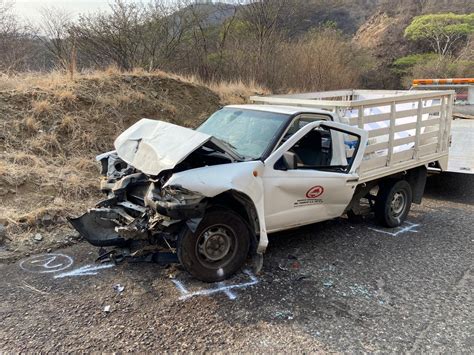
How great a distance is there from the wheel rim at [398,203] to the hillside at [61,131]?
15.3 feet

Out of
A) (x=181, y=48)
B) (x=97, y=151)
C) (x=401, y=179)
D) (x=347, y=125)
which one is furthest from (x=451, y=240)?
(x=181, y=48)

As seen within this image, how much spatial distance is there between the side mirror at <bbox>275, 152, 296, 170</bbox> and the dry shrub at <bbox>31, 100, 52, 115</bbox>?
595 centimetres

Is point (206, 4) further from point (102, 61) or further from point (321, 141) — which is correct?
point (321, 141)

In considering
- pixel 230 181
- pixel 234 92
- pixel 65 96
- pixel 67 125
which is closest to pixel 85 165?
pixel 67 125

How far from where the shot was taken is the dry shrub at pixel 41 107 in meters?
8.30

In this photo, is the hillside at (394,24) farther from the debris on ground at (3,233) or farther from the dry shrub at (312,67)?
the debris on ground at (3,233)

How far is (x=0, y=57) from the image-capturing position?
44.5 ft

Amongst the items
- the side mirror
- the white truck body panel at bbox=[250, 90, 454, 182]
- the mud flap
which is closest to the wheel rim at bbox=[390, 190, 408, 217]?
the white truck body panel at bbox=[250, 90, 454, 182]

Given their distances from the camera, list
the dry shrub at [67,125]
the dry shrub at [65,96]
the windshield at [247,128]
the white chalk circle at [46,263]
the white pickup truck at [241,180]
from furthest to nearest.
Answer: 1. the dry shrub at [65,96]
2. the dry shrub at [67,125]
3. the windshield at [247,128]
4. the white chalk circle at [46,263]
5. the white pickup truck at [241,180]

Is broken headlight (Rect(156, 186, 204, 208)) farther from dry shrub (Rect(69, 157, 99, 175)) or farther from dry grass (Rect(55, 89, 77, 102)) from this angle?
dry grass (Rect(55, 89, 77, 102))

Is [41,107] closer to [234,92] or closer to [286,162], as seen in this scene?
[286,162]

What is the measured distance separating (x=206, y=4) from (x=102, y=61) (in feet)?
25.3

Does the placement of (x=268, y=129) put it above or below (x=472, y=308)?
above

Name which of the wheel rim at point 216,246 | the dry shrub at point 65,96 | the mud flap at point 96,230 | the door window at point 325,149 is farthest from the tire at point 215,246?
the dry shrub at point 65,96
